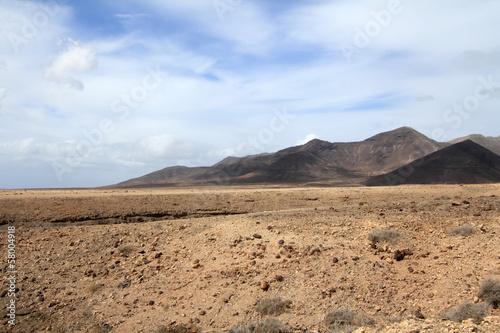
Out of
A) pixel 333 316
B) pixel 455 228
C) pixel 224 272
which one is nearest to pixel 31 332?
pixel 224 272

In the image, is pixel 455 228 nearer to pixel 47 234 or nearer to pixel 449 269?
pixel 449 269

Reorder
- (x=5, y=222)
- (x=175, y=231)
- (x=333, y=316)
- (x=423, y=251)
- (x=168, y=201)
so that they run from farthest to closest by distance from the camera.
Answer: (x=168, y=201)
(x=5, y=222)
(x=175, y=231)
(x=423, y=251)
(x=333, y=316)

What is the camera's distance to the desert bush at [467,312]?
22.5ft

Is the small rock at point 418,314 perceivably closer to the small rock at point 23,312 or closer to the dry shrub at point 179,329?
the dry shrub at point 179,329

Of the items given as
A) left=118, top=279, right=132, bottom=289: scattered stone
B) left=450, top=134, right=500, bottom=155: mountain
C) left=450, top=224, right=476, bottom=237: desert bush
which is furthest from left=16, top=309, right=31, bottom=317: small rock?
left=450, top=134, right=500, bottom=155: mountain

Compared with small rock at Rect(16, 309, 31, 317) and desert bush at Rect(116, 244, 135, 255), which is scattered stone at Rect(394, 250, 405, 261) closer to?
desert bush at Rect(116, 244, 135, 255)

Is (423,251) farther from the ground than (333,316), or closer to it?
farther from the ground

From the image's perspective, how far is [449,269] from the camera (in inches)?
362

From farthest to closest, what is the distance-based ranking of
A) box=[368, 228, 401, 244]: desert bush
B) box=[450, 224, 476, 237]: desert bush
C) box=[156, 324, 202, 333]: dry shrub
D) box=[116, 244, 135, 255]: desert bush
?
box=[116, 244, 135, 255]: desert bush → box=[450, 224, 476, 237]: desert bush → box=[368, 228, 401, 244]: desert bush → box=[156, 324, 202, 333]: dry shrub

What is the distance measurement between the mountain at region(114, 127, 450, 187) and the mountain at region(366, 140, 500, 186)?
83.2 ft

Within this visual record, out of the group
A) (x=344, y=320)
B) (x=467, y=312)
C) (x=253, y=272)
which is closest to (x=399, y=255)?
(x=467, y=312)

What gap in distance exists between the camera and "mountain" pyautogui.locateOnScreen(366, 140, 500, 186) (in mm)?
60519

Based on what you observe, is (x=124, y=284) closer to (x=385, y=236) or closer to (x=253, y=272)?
(x=253, y=272)

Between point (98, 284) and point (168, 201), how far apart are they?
16423 mm
